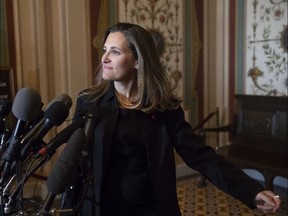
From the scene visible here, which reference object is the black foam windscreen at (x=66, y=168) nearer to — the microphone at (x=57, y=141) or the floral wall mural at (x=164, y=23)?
the microphone at (x=57, y=141)

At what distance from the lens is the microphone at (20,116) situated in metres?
0.97

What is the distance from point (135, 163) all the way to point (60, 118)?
1.31 feet

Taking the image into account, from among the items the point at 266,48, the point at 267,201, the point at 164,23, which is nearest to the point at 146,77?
the point at 267,201

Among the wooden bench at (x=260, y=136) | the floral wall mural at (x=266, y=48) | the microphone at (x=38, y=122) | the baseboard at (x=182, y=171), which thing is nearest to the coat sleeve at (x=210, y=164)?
the microphone at (x=38, y=122)

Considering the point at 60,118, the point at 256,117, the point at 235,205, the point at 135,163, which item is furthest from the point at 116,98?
the point at 256,117

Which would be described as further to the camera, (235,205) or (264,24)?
(264,24)

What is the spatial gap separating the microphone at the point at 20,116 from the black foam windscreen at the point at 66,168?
0.13 m

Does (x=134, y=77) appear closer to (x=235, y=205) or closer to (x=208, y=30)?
(x=235, y=205)

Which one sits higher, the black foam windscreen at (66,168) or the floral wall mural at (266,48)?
the floral wall mural at (266,48)

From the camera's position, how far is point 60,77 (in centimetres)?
358

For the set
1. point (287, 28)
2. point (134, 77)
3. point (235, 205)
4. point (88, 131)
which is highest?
point (287, 28)

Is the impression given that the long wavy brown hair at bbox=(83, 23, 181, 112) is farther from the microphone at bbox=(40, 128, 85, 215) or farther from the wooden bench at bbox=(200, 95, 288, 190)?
the wooden bench at bbox=(200, 95, 288, 190)

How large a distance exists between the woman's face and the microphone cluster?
32cm

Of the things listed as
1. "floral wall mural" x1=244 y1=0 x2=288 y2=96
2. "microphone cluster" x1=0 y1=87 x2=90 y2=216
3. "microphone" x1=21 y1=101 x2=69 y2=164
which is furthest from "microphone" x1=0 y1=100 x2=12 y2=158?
"floral wall mural" x1=244 y1=0 x2=288 y2=96
